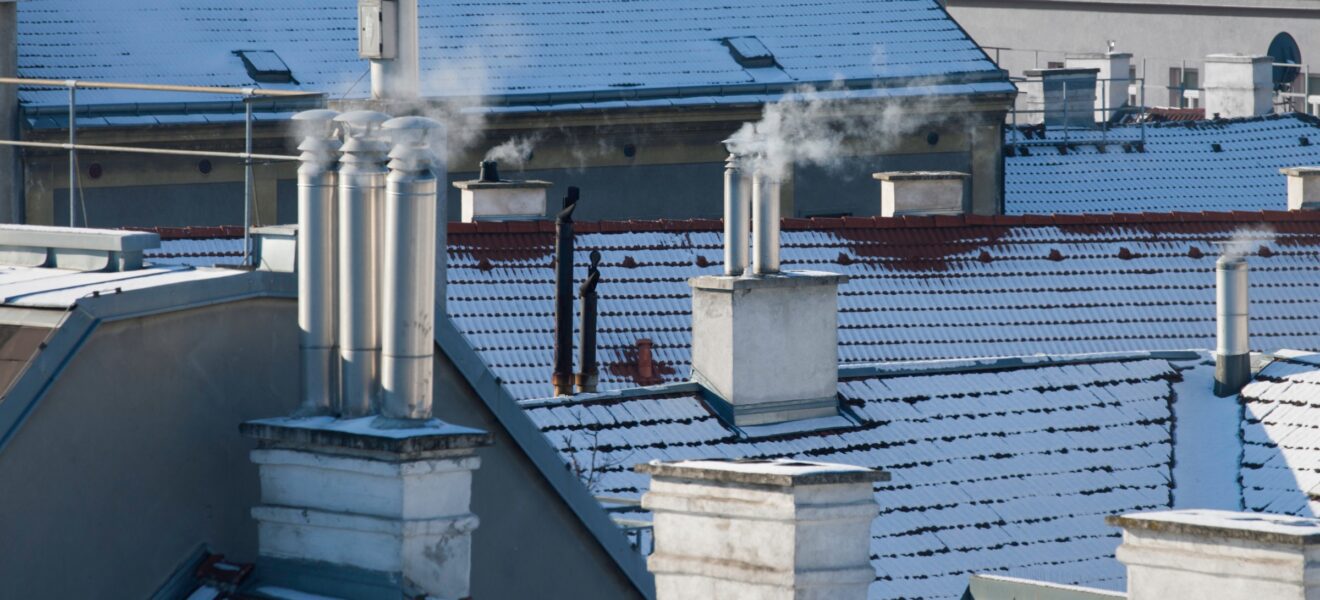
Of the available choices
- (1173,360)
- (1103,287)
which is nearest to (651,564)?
(1173,360)

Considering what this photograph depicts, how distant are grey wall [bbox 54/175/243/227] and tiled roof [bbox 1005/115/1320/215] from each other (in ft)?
40.3

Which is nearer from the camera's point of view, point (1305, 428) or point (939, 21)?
point (1305, 428)

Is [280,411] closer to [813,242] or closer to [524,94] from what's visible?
[813,242]

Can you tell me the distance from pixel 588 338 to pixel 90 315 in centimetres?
1557

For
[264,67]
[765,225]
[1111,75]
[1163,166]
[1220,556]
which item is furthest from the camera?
[1111,75]

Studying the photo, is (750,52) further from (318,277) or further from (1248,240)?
(318,277)

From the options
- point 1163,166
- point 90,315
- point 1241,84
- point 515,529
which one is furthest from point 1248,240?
point 1241,84

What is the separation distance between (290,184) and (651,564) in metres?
28.2

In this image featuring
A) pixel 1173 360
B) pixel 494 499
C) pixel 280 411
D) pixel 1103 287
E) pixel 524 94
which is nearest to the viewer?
pixel 280 411

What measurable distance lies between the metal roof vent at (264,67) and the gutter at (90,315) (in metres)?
29.1

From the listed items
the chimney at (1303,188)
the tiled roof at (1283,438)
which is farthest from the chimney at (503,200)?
the tiled roof at (1283,438)

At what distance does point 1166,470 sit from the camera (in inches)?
774

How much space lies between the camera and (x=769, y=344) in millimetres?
19094

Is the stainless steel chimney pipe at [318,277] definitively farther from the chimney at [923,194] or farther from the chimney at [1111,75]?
the chimney at [1111,75]
